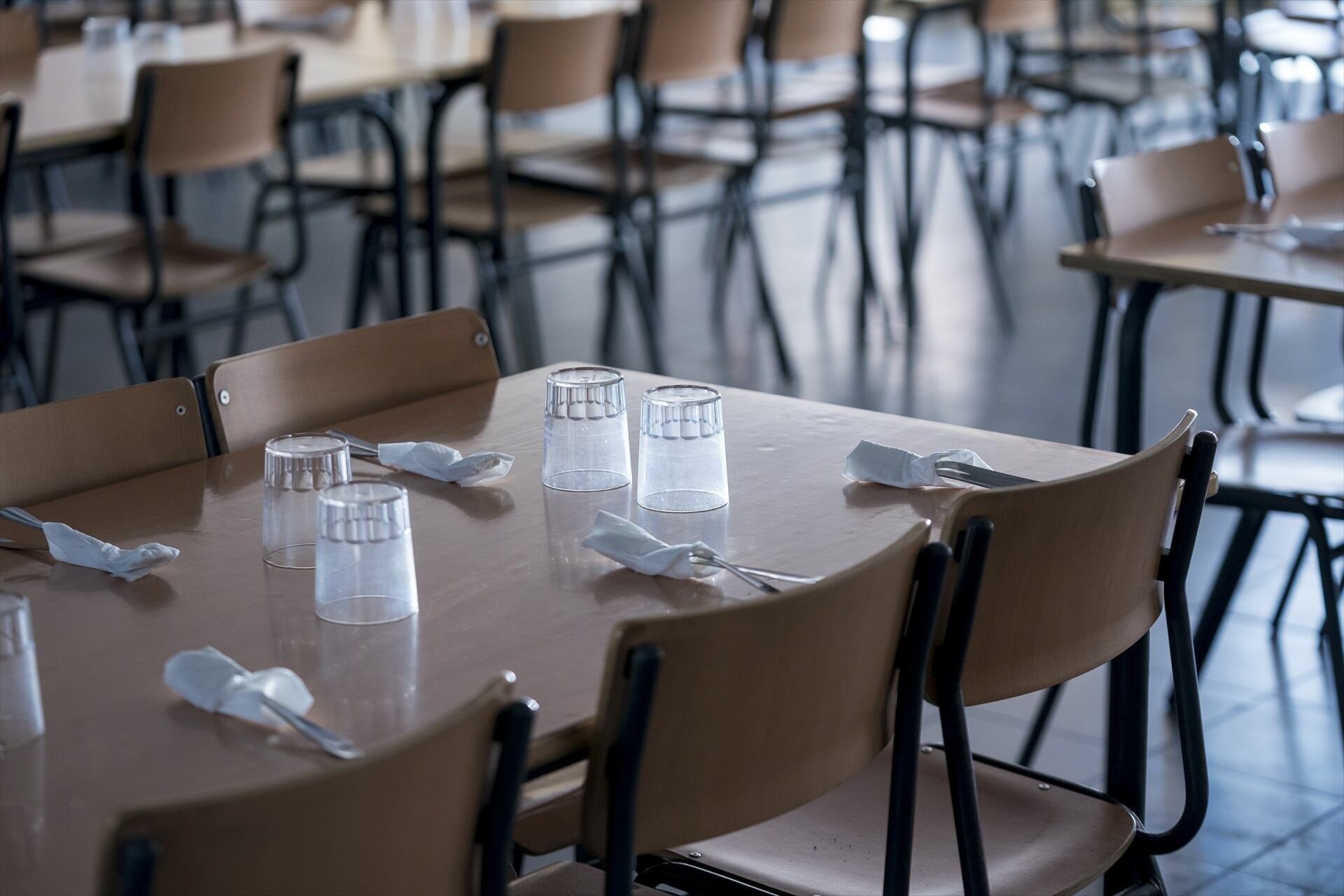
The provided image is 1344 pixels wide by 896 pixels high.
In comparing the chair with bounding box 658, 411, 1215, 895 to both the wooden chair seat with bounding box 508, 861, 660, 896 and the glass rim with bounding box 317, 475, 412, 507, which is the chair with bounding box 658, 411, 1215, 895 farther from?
the glass rim with bounding box 317, 475, 412, 507

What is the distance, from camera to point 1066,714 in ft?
9.05

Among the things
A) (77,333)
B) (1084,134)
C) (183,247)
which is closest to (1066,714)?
(183,247)

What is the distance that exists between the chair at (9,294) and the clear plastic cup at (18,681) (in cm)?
211

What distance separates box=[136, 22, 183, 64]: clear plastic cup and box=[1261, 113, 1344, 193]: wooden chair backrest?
259 cm

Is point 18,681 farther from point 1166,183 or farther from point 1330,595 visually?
point 1166,183

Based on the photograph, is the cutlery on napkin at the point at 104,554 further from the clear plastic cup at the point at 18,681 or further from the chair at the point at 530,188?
the chair at the point at 530,188

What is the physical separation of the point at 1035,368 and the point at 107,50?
2512mm

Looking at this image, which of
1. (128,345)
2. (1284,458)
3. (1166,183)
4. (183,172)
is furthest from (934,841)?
(183,172)

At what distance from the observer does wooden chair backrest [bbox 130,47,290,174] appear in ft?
11.1

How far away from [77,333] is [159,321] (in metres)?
1.12

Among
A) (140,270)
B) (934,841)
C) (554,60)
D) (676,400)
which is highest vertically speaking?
(554,60)

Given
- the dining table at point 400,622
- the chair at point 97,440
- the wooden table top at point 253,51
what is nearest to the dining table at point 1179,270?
the dining table at point 400,622

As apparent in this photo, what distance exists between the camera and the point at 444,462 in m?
1.71

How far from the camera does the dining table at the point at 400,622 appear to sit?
112cm
